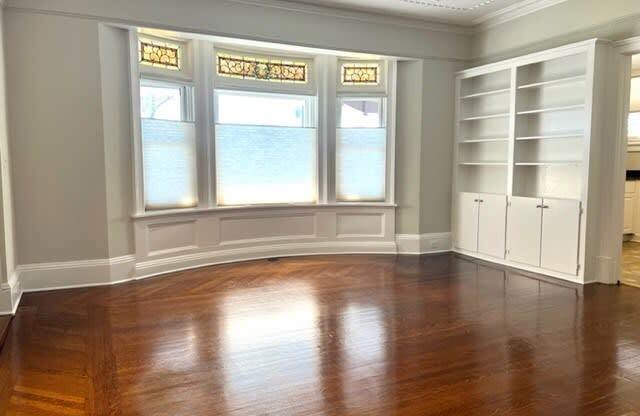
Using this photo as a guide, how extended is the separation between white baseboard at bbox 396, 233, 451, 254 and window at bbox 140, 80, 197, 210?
2.72 m

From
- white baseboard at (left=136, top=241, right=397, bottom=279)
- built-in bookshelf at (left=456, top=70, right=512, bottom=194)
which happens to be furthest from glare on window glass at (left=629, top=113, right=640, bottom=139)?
white baseboard at (left=136, top=241, right=397, bottom=279)

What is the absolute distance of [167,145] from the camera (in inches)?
200

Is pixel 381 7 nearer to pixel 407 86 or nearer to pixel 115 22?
pixel 407 86

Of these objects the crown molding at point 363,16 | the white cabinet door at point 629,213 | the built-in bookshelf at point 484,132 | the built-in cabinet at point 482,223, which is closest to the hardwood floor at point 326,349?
the built-in cabinet at point 482,223

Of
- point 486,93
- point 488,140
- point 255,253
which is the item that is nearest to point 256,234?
point 255,253

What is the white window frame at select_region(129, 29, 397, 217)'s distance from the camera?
478cm

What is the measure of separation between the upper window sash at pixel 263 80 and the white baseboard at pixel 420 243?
7.39 feet

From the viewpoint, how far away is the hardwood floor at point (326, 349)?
2.36 m

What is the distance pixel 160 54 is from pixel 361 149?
2.68 m

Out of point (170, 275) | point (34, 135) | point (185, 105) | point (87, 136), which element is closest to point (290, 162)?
point (185, 105)

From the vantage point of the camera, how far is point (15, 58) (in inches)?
161

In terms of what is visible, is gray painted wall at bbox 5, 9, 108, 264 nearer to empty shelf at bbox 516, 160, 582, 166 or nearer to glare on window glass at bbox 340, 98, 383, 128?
glare on window glass at bbox 340, 98, 383, 128

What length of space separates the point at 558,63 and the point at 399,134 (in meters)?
1.96

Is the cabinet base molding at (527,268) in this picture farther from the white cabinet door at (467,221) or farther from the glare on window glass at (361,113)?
the glare on window glass at (361,113)
